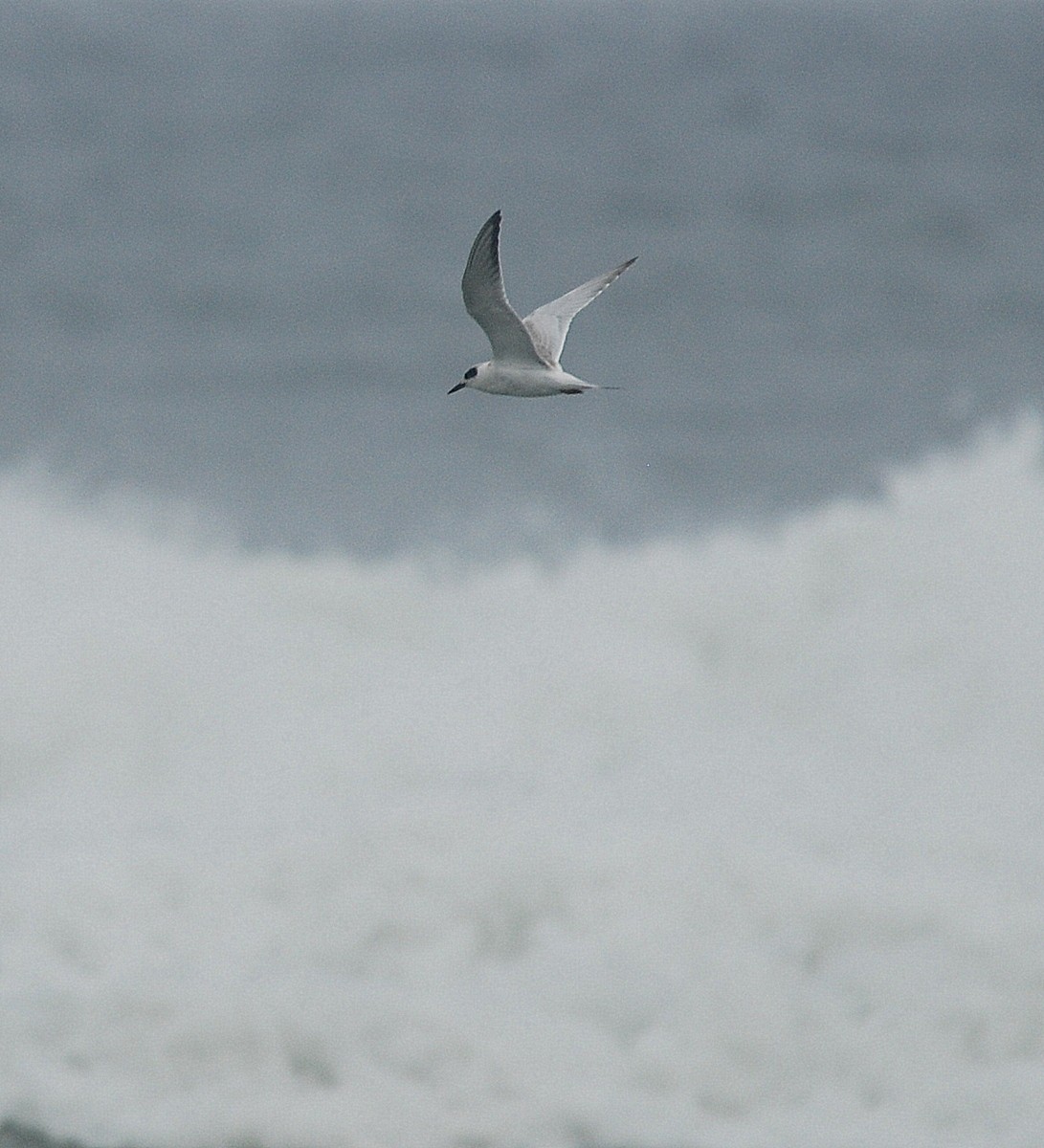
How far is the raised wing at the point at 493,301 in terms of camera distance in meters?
14.1

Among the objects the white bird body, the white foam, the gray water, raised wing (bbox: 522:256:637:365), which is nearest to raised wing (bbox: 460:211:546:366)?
the white bird body

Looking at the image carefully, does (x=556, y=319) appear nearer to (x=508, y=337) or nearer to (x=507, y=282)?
(x=508, y=337)

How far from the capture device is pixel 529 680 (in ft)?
73.9

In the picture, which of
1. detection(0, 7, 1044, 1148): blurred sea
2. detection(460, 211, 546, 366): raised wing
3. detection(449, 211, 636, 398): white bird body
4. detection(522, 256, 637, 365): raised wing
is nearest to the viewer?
detection(460, 211, 546, 366): raised wing

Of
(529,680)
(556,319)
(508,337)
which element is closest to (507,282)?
(529,680)

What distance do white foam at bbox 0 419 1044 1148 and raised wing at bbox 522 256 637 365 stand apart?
15.1ft

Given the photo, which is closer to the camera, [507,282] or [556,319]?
[556,319]

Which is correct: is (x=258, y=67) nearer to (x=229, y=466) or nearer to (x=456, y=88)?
(x=456, y=88)

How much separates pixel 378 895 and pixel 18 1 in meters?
93.2

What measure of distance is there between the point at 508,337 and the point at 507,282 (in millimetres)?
24110

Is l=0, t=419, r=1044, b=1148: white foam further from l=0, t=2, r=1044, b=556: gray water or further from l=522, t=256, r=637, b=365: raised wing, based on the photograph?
l=522, t=256, r=637, b=365: raised wing

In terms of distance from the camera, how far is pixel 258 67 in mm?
77625

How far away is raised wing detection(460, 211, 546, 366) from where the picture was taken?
14.1 m

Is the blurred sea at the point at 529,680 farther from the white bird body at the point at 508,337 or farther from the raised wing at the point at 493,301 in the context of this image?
the raised wing at the point at 493,301
